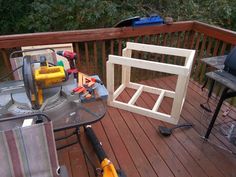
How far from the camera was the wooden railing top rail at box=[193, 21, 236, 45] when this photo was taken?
2.42 meters

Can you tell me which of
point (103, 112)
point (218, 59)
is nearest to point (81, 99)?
point (103, 112)

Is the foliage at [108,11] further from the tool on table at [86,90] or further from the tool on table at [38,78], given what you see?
the tool on table at [38,78]

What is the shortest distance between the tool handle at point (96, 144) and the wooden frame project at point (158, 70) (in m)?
0.59

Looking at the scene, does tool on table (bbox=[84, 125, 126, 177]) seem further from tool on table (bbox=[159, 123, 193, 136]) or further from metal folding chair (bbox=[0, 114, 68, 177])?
tool on table (bbox=[159, 123, 193, 136])

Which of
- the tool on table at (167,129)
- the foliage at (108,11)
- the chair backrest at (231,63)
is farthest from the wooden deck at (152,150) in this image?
the foliage at (108,11)

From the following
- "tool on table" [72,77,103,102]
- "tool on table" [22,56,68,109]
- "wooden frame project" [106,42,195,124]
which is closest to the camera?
"tool on table" [22,56,68,109]

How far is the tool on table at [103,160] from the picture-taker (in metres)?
1.55

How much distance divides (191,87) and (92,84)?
1971 millimetres

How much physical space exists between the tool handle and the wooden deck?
0.09m

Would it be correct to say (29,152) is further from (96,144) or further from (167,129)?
(167,129)

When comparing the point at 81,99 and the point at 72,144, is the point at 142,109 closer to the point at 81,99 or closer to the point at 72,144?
the point at 72,144

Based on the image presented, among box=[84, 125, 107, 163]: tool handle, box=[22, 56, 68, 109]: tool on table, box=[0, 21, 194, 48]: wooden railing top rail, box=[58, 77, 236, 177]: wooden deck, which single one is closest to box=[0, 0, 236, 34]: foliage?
box=[0, 21, 194, 48]: wooden railing top rail

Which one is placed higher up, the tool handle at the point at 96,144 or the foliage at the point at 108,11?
the foliage at the point at 108,11

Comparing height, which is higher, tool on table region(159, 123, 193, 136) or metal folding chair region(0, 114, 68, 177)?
metal folding chair region(0, 114, 68, 177)
